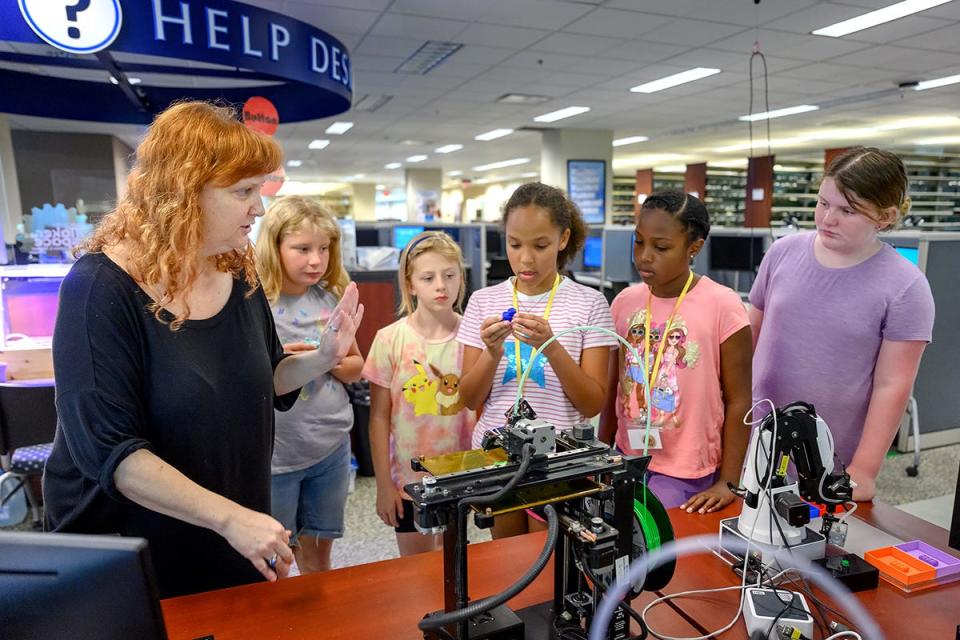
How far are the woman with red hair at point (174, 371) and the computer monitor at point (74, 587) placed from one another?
372 mm

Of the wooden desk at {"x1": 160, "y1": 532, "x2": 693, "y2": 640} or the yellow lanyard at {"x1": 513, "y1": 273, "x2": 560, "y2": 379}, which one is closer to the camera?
the wooden desk at {"x1": 160, "y1": 532, "x2": 693, "y2": 640}

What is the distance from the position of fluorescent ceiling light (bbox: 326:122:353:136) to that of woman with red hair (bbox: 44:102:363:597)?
370 inches

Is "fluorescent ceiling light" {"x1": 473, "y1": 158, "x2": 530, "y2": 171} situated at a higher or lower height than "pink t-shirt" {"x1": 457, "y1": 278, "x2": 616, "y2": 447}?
higher

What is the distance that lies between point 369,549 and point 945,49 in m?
6.68

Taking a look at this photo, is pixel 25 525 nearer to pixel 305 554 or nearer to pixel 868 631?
pixel 305 554

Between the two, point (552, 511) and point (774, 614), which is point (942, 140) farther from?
point (552, 511)

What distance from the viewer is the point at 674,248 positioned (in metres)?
1.47

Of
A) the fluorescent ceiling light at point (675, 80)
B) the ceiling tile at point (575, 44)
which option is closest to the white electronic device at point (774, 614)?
the ceiling tile at point (575, 44)

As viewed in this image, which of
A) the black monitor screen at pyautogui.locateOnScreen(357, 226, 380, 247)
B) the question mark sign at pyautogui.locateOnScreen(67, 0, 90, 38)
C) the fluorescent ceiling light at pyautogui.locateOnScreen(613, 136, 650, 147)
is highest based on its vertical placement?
the fluorescent ceiling light at pyautogui.locateOnScreen(613, 136, 650, 147)

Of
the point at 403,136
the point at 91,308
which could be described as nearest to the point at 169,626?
the point at 91,308

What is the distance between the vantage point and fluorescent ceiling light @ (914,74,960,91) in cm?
678

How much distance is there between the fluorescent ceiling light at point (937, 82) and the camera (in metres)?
6.78

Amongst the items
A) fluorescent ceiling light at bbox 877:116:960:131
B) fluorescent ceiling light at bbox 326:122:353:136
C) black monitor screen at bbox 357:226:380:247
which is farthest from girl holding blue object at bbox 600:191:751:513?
fluorescent ceiling light at bbox 877:116:960:131

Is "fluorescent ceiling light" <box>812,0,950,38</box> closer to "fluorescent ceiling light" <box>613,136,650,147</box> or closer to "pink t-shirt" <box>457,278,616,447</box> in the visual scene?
"pink t-shirt" <box>457,278,616,447</box>
